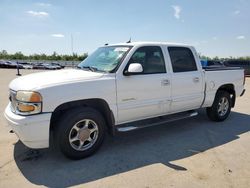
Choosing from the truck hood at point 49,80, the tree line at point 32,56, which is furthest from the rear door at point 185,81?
the tree line at point 32,56

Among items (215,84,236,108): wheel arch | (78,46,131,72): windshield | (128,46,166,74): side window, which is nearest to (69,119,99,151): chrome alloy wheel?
(78,46,131,72): windshield

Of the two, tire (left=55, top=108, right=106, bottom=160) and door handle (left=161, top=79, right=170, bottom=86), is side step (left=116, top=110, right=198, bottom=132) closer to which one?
tire (left=55, top=108, right=106, bottom=160)

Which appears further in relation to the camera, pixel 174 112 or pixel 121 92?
pixel 174 112

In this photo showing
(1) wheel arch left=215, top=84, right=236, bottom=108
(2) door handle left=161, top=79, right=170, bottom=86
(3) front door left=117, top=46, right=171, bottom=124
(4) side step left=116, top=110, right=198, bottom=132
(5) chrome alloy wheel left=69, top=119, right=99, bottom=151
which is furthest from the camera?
(1) wheel arch left=215, top=84, right=236, bottom=108

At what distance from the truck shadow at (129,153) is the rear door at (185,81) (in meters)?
0.66

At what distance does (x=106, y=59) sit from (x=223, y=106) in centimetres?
366

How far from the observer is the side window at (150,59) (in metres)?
4.53

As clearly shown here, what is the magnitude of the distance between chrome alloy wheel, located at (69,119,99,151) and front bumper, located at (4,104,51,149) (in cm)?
44

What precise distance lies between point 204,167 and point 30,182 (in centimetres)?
265

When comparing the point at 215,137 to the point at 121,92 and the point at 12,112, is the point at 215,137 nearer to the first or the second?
the point at 121,92

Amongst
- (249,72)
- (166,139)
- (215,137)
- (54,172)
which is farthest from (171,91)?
(249,72)

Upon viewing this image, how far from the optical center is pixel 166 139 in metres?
4.98

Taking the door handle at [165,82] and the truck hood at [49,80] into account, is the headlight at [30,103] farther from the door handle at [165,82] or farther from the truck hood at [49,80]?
the door handle at [165,82]

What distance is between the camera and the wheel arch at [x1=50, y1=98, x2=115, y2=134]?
375cm
